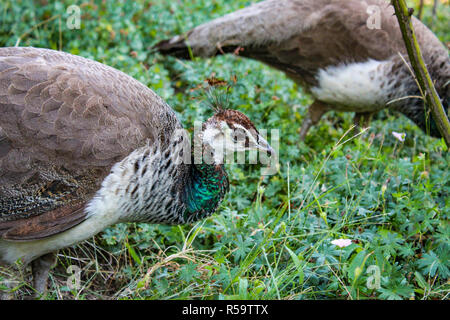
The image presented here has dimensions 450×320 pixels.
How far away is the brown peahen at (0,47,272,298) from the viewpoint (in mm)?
2355

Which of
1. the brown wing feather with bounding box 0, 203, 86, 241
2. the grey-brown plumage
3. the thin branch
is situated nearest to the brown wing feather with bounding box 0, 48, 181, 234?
the brown wing feather with bounding box 0, 203, 86, 241

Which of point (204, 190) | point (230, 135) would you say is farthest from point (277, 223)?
point (230, 135)

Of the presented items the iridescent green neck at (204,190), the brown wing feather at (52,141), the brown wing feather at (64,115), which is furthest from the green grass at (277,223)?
the brown wing feather at (64,115)

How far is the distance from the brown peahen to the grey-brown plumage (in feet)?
5.07

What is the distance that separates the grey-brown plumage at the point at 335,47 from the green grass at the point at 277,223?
11.4 inches

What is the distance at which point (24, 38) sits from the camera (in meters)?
4.66

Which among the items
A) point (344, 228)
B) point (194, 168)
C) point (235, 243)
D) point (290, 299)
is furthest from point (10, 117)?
point (344, 228)

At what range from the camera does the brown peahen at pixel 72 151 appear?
2355 mm

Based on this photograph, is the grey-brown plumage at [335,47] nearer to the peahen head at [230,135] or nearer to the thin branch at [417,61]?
the thin branch at [417,61]

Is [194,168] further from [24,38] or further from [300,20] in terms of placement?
[24,38]

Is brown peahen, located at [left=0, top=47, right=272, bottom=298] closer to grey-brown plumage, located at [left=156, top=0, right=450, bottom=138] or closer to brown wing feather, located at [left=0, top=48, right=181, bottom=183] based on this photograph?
brown wing feather, located at [left=0, top=48, right=181, bottom=183]

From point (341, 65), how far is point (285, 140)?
0.75 m

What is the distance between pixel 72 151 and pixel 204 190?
0.81 metres
